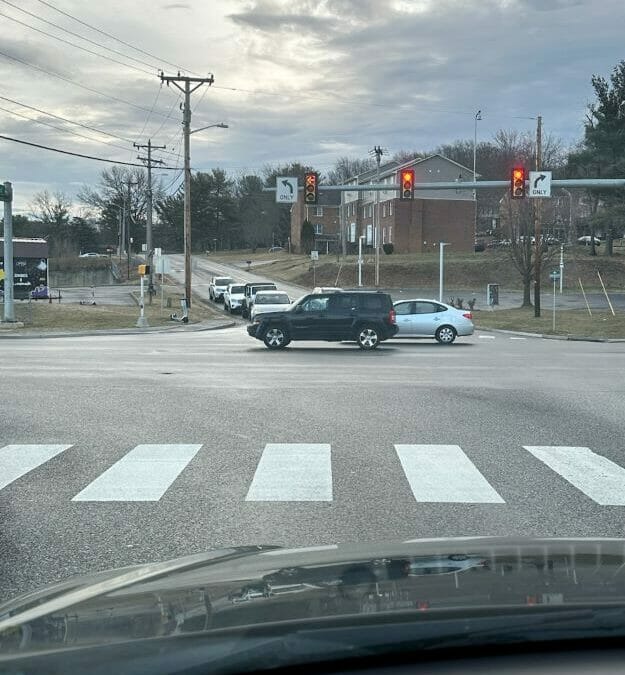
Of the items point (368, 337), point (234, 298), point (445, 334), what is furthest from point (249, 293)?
point (368, 337)

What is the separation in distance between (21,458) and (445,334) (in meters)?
21.3

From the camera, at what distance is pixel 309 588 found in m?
2.53

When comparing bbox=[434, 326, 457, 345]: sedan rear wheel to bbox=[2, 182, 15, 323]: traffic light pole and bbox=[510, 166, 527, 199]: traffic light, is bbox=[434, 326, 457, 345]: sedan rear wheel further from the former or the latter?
bbox=[2, 182, 15, 323]: traffic light pole

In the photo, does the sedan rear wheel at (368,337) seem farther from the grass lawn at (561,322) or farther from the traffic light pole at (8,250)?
the traffic light pole at (8,250)

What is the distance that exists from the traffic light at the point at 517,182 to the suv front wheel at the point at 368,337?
7.81 metres

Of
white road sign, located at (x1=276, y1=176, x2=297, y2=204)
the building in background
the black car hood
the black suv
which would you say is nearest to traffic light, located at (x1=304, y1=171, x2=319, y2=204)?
white road sign, located at (x1=276, y1=176, x2=297, y2=204)

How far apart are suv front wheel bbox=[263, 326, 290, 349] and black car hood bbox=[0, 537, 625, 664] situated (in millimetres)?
21671

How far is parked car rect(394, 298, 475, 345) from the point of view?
28.9 m

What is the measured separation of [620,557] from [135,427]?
8.86m

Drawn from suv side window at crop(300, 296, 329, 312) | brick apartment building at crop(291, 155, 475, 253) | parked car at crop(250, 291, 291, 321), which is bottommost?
parked car at crop(250, 291, 291, 321)

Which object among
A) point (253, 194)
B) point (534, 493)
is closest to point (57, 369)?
point (534, 493)

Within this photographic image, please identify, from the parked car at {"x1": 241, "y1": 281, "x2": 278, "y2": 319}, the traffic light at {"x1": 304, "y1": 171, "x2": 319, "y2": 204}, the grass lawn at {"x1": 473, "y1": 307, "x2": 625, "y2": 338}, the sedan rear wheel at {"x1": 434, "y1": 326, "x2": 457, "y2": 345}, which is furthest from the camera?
the parked car at {"x1": 241, "y1": 281, "x2": 278, "y2": 319}

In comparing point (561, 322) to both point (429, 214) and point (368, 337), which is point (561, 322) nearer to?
point (368, 337)

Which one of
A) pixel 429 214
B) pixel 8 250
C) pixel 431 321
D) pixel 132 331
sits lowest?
pixel 132 331
